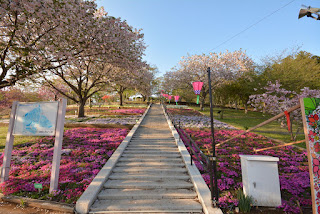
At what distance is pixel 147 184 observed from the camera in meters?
4.74

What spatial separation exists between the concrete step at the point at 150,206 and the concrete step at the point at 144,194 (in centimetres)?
13

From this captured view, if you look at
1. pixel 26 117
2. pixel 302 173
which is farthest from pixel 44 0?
pixel 302 173

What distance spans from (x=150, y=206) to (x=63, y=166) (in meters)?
4.09

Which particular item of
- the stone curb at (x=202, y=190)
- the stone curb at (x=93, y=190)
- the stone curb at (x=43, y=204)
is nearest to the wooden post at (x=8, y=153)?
the stone curb at (x=43, y=204)

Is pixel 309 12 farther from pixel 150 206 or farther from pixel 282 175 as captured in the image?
pixel 150 206

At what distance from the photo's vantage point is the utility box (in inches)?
148

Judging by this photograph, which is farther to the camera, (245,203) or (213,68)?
(213,68)

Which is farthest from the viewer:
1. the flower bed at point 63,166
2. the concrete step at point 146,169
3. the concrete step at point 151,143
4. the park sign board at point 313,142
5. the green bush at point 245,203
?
the concrete step at point 151,143

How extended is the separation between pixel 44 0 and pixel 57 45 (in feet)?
7.60

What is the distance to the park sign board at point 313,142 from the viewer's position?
2.63 meters

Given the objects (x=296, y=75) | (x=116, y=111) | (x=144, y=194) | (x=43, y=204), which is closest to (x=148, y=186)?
(x=144, y=194)

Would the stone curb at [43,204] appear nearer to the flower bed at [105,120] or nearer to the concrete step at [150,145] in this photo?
the concrete step at [150,145]

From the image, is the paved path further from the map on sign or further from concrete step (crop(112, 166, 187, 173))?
the map on sign

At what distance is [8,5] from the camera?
6.42m
